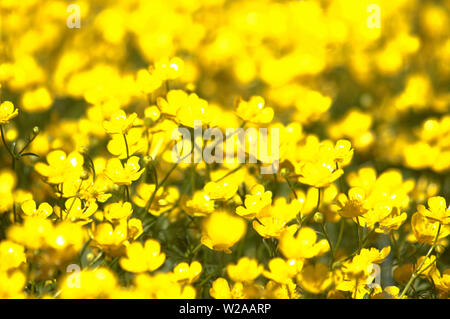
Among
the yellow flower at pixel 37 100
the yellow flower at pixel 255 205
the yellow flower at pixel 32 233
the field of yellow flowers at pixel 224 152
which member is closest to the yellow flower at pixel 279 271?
the field of yellow flowers at pixel 224 152

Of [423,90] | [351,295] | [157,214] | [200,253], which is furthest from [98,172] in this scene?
[423,90]

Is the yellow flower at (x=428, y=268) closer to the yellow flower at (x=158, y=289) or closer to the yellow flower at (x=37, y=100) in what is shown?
the yellow flower at (x=158, y=289)

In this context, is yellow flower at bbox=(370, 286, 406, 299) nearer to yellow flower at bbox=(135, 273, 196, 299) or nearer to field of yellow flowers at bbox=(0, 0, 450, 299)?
field of yellow flowers at bbox=(0, 0, 450, 299)

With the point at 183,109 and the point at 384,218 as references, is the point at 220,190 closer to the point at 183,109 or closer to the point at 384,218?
the point at 183,109

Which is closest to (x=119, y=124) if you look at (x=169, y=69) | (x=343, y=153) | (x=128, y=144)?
(x=128, y=144)

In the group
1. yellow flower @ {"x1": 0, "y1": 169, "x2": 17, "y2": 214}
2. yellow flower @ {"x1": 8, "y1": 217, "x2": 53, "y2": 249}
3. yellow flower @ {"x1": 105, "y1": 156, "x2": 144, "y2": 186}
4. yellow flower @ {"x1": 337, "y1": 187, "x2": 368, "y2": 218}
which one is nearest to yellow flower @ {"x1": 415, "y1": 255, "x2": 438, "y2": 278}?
yellow flower @ {"x1": 337, "y1": 187, "x2": 368, "y2": 218}

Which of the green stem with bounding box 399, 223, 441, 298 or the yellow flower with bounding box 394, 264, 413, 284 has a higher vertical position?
the green stem with bounding box 399, 223, 441, 298

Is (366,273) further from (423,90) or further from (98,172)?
(423,90)
